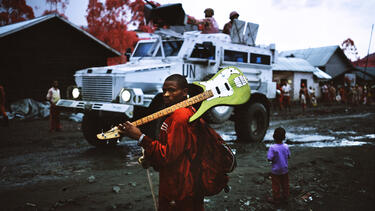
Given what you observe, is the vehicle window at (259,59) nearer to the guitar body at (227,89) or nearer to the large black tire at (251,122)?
the large black tire at (251,122)

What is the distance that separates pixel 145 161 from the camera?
2098 mm

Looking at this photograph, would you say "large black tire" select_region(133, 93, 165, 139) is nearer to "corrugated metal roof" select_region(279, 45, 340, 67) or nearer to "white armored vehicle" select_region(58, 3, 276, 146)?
"white armored vehicle" select_region(58, 3, 276, 146)

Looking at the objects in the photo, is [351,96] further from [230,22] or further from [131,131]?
[131,131]

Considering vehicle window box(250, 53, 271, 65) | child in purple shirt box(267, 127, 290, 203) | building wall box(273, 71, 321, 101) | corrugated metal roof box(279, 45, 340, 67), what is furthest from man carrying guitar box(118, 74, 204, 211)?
corrugated metal roof box(279, 45, 340, 67)

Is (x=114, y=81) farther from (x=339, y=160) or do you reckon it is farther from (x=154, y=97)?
(x=339, y=160)

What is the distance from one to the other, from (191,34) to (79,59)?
10.2 meters

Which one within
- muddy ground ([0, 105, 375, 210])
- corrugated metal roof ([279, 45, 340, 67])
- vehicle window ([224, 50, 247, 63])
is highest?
corrugated metal roof ([279, 45, 340, 67])

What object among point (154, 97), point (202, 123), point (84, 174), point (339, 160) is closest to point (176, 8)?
point (154, 97)

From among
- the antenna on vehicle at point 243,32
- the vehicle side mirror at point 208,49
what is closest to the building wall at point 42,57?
the antenna on vehicle at point 243,32

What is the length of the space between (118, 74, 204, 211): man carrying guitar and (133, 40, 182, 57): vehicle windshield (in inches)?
A: 213

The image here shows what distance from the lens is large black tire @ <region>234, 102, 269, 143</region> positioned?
775cm

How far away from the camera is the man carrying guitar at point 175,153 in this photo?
192 centimetres

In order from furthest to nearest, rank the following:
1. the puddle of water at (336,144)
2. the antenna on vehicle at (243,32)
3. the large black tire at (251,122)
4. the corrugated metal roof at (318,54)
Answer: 1. the corrugated metal roof at (318,54)
2. the antenna on vehicle at (243,32)
3. the large black tire at (251,122)
4. the puddle of water at (336,144)

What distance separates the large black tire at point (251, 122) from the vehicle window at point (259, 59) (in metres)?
1.40
